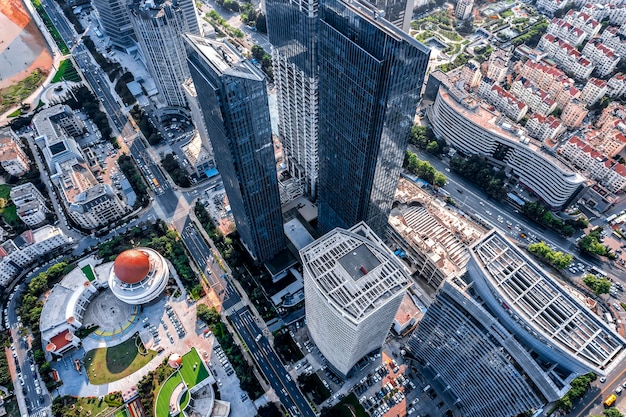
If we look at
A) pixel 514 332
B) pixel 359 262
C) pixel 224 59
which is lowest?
pixel 359 262

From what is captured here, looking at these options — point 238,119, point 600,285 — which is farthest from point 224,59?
point 600,285

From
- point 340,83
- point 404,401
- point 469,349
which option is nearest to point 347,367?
point 404,401

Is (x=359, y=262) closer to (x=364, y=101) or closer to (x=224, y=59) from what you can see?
(x=364, y=101)

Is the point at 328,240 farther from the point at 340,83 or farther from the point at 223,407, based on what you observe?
the point at 223,407

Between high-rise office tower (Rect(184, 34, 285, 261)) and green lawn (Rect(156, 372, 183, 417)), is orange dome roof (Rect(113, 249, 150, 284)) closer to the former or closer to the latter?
green lawn (Rect(156, 372, 183, 417))

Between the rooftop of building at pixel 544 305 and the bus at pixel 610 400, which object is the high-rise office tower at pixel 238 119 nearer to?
the rooftop of building at pixel 544 305

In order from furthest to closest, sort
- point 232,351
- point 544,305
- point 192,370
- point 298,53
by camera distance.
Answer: point 232,351, point 192,370, point 298,53, point 544,305
